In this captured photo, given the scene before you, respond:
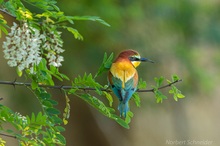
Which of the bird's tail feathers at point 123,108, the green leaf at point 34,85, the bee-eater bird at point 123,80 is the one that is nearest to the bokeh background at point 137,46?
the bee-eater bird at point 123,80

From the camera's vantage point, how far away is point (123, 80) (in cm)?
214

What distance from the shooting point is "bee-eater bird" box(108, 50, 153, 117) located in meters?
2.05

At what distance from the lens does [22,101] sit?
221 inches

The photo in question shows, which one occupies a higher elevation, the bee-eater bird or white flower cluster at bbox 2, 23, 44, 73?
white flower cluster at bbox 2, 23, 44, 73

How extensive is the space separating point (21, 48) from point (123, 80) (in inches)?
18.4

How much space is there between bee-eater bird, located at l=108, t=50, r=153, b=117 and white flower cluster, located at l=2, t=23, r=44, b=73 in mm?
349

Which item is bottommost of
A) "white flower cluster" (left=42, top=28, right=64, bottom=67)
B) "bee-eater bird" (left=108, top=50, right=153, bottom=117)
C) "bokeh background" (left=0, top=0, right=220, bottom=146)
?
"bokeh background" (left=0, top=0, right=220, bottom=146)

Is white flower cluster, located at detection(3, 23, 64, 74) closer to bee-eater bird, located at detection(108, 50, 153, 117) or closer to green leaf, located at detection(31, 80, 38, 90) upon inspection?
green leaf, located at detection(31, 80, 38, 90)

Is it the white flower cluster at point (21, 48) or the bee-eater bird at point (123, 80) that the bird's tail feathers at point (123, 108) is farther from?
the white flower cluster at point (21, 48)

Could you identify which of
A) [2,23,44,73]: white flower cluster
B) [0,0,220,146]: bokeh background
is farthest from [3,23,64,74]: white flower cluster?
[0,0,220,146]: bokeh background

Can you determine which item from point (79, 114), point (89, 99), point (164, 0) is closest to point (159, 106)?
point (79, 114)

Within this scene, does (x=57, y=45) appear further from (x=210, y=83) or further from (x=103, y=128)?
(x=103, y=128)

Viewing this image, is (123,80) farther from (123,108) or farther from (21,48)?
(21,48)

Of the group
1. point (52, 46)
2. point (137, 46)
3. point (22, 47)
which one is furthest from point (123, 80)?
point (137, 46)
